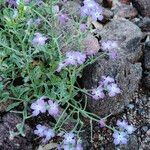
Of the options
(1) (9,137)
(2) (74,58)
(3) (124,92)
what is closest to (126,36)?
(3) (124,92)

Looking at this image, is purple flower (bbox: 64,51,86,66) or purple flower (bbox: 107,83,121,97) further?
purple flower (bbox: 107,83,121,97)

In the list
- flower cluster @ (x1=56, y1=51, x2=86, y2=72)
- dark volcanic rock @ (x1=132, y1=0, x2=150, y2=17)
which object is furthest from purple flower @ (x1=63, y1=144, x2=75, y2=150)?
dark volcanic rock @ (x1=132, y1=0, x2=150, y2=17)

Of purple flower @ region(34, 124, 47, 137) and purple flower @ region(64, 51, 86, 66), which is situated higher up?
purple flower @ region(64, 51, 86, 66)

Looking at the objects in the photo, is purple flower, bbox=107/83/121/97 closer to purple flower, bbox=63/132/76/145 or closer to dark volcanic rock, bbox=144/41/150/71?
purple flower, bbox=63/132/76/145

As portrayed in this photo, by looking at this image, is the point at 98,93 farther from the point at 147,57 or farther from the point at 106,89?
the point at 147,57

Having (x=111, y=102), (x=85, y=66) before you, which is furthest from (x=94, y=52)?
(x=111, y=102)

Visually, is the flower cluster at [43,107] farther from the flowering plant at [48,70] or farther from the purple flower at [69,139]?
the purple flower at [69,139]

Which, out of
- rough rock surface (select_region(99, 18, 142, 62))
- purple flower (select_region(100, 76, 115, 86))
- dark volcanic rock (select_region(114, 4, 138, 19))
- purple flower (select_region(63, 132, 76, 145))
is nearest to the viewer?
purple flower (select_region(63, 132, 76, 145))
